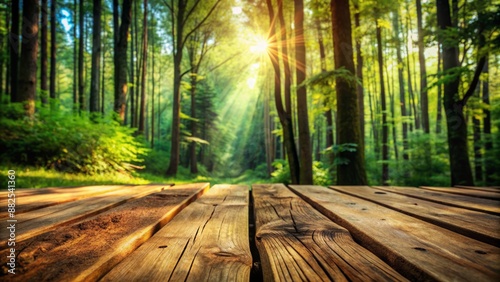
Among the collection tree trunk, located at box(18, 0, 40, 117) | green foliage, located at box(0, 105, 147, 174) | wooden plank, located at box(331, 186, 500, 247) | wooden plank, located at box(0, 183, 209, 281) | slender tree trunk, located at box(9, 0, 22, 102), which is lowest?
wooden plank, located at box(331, 186, 500, 247)

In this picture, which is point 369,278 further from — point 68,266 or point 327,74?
point 327,74

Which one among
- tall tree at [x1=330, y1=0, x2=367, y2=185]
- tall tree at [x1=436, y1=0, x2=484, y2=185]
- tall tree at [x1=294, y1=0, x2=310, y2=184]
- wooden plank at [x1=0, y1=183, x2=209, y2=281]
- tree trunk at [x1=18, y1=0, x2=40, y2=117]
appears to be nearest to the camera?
wooden plank at [x1=0, y1=183, x2=209, y2=281]

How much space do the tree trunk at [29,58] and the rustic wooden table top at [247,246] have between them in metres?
7.56

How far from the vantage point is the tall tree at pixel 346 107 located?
510 cm

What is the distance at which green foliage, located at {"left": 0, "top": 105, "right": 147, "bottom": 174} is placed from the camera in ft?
20.1

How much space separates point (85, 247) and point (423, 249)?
1.14m

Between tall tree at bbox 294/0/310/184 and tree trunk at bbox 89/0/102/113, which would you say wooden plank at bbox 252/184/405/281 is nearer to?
tall tree at bbox 294/0/310/184

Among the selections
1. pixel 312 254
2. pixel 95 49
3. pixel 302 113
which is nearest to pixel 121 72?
pixel 95 49

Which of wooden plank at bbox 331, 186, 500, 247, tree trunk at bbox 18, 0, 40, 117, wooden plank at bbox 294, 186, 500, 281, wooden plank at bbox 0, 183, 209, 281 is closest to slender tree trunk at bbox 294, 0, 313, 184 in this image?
wooden plank at bbox 331, 186, 500, 247

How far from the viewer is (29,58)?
7090 mm

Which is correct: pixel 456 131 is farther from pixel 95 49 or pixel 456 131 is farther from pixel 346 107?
pixel 95 49

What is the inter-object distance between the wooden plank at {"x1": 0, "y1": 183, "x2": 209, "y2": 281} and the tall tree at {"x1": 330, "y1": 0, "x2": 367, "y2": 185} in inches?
180

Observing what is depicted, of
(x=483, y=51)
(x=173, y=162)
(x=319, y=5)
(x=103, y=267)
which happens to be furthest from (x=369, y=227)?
(x=173, y=162)

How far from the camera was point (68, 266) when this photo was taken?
0.69 m
